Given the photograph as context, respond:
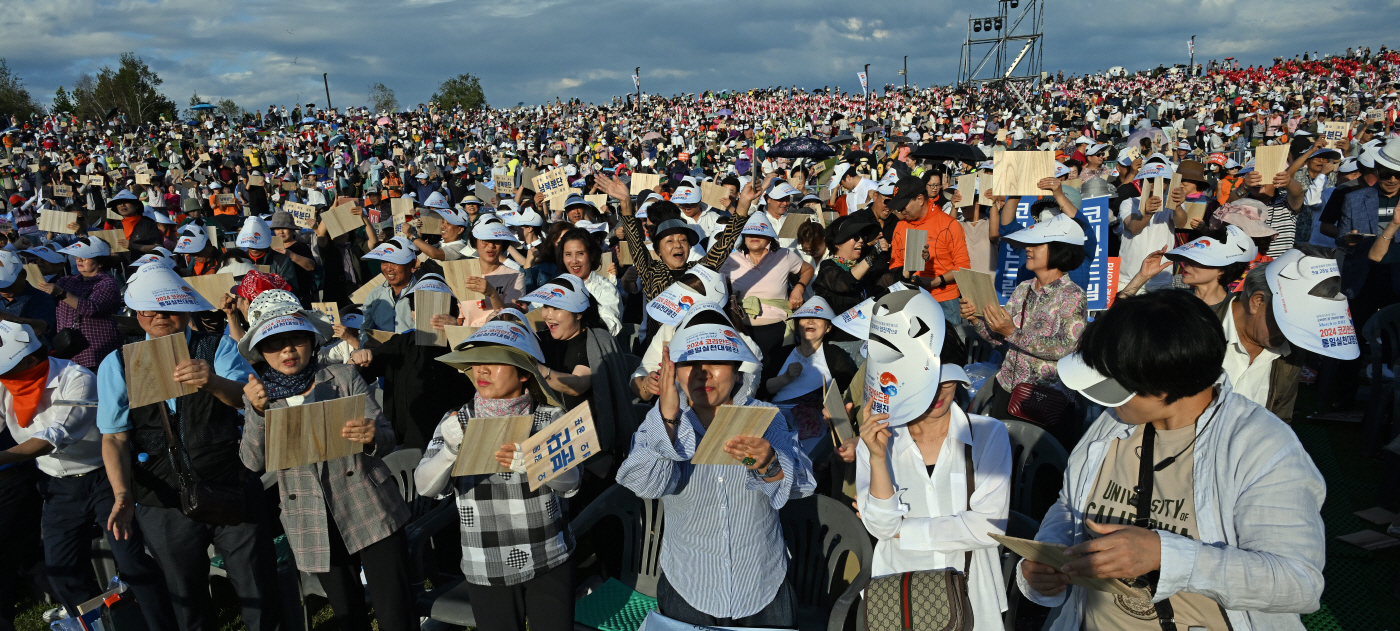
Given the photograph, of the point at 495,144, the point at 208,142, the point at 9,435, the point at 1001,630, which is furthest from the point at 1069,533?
the point at 208,142

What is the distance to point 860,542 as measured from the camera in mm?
3268

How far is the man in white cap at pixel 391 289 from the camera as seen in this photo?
588cm

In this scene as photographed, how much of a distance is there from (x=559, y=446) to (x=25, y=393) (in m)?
3.11

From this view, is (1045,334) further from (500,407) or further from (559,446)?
(500,407)

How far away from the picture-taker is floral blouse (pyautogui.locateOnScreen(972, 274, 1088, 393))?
4.10 meters

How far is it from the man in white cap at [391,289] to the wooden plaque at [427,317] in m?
0.92

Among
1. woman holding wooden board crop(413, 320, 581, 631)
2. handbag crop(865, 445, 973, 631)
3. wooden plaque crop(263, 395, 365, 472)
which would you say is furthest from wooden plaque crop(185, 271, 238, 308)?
handbag crop(865, 445, 973, 631)

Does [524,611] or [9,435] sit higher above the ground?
[9,435]

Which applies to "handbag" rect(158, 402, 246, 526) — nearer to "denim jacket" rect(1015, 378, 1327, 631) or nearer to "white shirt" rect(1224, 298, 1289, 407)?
"denim jacket" rect(1015, 378, 1327, 631)

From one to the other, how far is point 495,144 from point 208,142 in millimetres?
12238

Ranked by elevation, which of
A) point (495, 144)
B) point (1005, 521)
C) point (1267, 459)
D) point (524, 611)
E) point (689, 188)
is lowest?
point (524, 611)

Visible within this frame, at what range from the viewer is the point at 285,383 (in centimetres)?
346

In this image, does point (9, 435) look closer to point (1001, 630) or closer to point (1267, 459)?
point (1001, 630)

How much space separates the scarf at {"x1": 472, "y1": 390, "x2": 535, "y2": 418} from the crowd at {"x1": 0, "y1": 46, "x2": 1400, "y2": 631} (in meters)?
0.01
